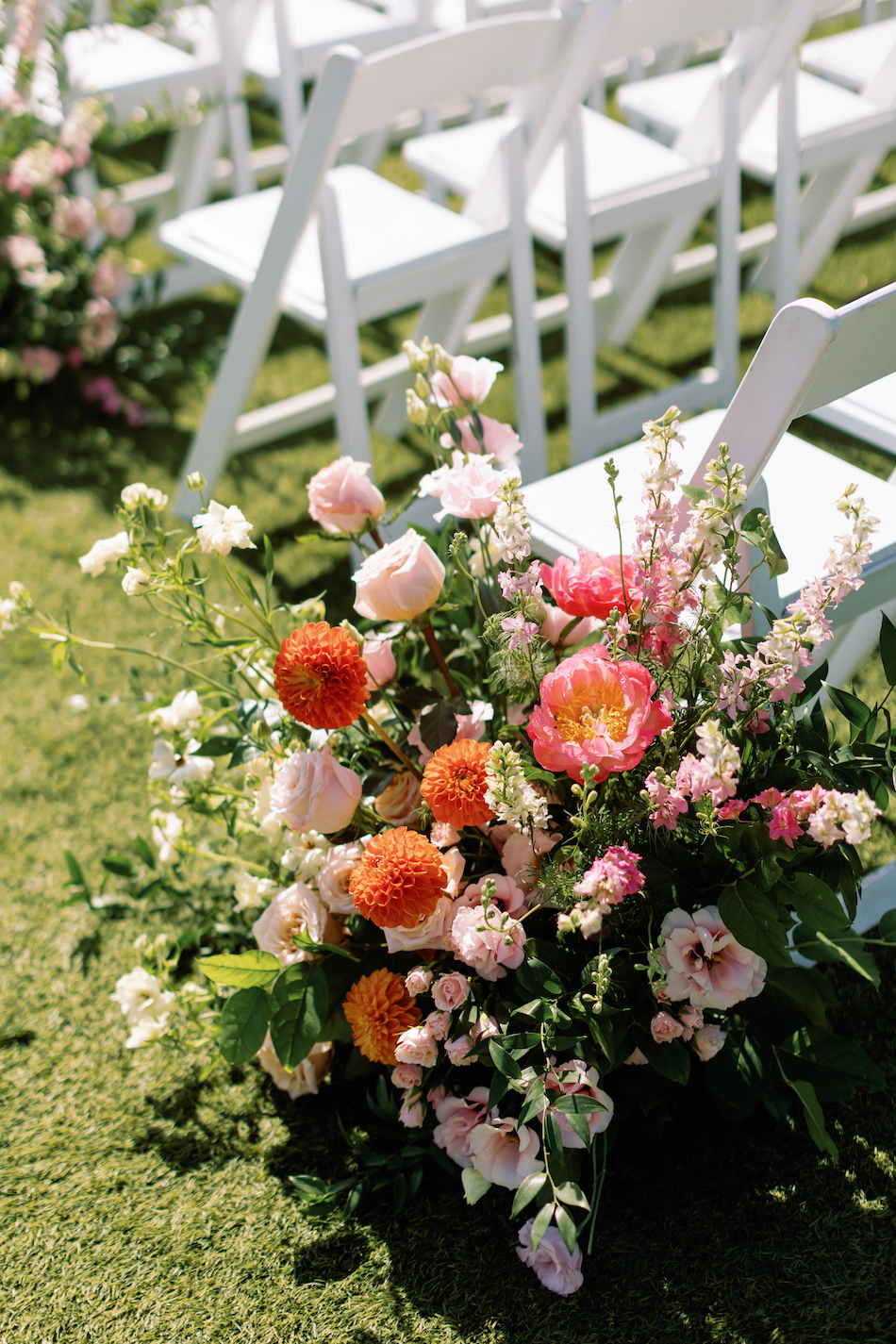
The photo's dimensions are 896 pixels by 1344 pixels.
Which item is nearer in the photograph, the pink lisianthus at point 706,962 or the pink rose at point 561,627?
the pink lisianthus at point 706,962

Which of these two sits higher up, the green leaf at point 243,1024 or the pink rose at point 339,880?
the pink rose at point 339,880

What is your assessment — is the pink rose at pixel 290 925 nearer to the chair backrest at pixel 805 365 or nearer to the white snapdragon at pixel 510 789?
the white snapdragon at pixel 510 789

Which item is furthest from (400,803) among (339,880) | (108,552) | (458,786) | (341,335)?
(341,335)

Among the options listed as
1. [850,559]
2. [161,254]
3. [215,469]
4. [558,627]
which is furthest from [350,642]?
[161,254]

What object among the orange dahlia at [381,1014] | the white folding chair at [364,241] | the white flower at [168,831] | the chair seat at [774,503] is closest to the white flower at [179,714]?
the white flower at [168,831]

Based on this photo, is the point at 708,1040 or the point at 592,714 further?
the point at 708,1040

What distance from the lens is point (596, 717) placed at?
1.12 metres

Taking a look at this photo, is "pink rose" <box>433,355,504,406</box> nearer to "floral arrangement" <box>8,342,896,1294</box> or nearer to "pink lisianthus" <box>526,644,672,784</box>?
"floral arrangement" <box>8,342,896,1294</box>

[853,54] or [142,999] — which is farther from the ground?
[853,54]

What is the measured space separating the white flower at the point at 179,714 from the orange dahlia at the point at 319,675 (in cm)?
36

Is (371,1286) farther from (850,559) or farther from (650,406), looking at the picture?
(650,406)

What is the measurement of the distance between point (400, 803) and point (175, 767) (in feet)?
1.03

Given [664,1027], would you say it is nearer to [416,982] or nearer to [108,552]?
[416,982]

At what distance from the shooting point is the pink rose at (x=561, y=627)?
4.31 feet
